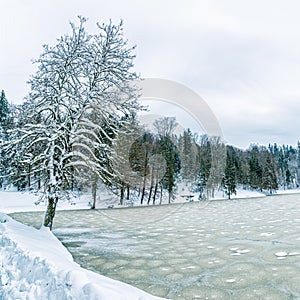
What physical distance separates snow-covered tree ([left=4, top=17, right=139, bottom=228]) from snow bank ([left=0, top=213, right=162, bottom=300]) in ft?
11.0

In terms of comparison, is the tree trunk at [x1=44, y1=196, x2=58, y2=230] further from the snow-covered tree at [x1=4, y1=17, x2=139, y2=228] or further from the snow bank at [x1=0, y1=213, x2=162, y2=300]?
the snow bank at [x1=0, y1=213, x2=162, y2=300]

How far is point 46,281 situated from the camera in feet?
11.5

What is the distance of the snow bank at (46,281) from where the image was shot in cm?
289

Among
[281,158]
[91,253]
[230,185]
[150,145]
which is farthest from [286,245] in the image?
[281,158]

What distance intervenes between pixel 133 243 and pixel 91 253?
1553 mm

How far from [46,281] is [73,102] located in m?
6.34

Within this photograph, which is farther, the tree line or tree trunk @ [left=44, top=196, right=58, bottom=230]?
tree trunk @ [left=44, top=196, right=58, bottom=230]

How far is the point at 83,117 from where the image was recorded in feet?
29.8

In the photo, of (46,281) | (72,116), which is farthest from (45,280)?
(72,116)

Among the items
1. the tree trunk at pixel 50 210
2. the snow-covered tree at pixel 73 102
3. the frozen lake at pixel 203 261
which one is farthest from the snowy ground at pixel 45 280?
the snow-covered tree at pixel 73 102

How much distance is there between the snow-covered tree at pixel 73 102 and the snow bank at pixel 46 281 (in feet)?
11.0

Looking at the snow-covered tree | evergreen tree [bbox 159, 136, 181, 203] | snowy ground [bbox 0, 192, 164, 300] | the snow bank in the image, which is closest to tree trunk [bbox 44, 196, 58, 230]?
the snow-covered tree

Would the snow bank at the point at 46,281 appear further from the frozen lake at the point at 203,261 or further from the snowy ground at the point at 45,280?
the frozen lake at the point at 203,261

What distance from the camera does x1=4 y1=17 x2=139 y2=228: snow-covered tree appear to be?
8.27 m
